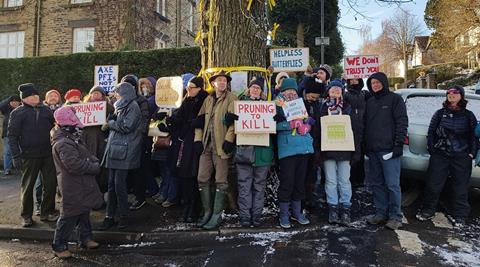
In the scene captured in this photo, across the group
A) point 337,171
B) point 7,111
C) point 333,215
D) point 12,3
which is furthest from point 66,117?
point 12,3

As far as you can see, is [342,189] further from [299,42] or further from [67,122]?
[299,42]

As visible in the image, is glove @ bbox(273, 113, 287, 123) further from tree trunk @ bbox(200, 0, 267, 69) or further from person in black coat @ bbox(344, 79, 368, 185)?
tree trunk @ bbox(200, 0, 267, 69)

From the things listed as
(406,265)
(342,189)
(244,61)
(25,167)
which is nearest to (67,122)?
(25,167)

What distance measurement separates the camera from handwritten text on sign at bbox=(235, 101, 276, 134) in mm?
5012

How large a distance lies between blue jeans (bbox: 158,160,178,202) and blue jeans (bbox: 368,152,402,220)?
294cm

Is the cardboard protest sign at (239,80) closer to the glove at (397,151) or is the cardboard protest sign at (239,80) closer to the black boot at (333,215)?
the black boot at (333,215)

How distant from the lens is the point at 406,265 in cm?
410

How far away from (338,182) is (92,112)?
12.1 ft

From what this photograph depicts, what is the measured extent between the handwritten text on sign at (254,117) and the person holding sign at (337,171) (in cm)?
79

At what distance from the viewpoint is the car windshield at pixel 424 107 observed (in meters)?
6.07

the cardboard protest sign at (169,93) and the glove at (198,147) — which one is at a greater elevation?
the cardboard protest sign at (169,93)

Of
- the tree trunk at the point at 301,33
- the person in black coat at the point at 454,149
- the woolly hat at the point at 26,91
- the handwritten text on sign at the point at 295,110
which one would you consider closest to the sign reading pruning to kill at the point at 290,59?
the handwritten text on sign at the point at 295,110

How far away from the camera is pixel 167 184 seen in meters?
6.38

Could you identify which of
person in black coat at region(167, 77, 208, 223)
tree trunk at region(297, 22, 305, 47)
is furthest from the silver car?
tree trunk at region(297, 22, 305, 47)
